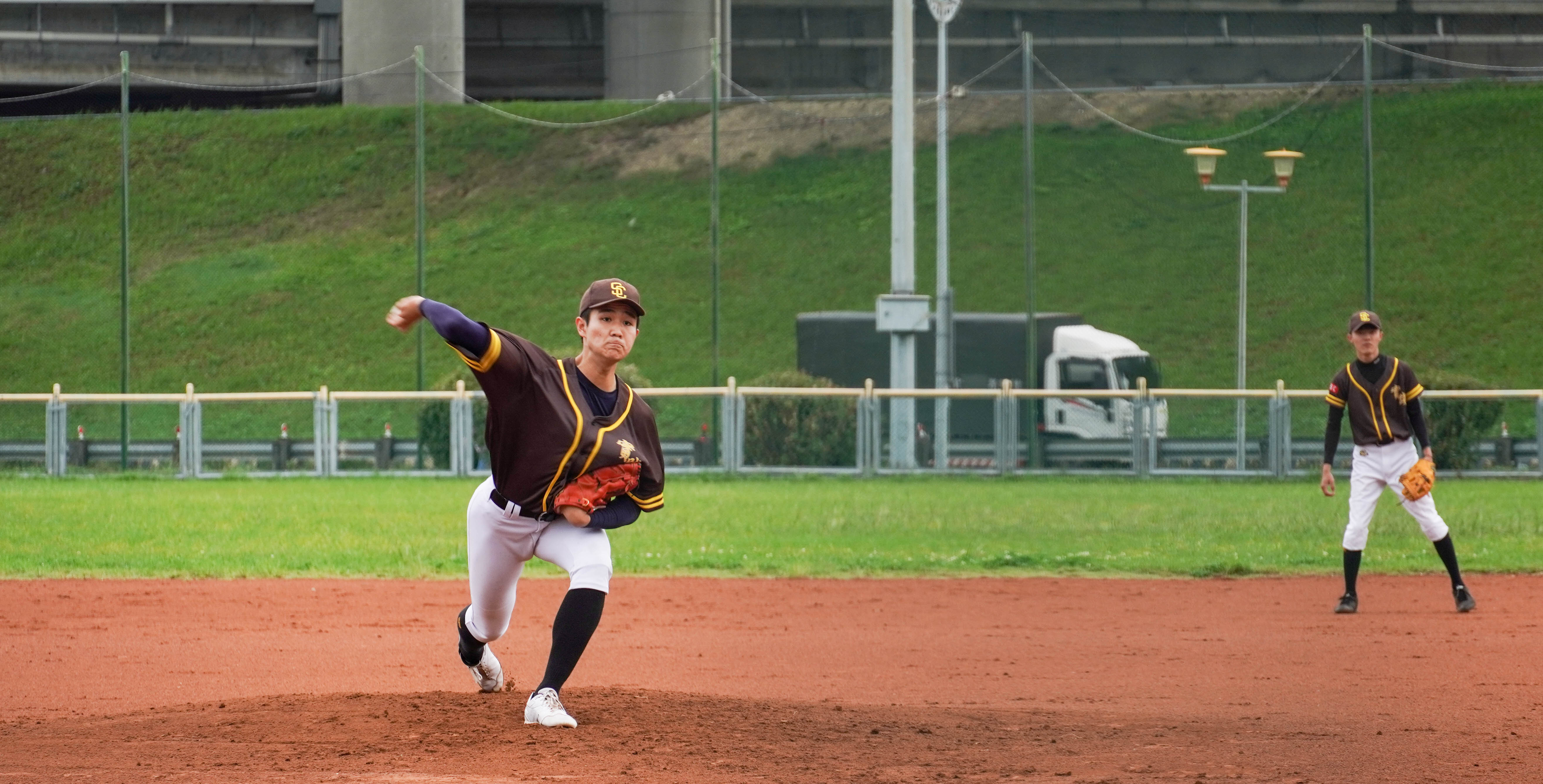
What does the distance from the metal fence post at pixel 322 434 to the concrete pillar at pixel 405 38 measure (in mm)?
18785

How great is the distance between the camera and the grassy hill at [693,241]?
33656 mm

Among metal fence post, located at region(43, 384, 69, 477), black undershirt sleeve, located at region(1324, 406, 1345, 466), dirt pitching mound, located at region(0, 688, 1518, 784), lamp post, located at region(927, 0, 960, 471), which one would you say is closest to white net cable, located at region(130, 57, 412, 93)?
metal fence post, located at region(43, 384, 69, 477)

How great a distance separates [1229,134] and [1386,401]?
29.6 metres

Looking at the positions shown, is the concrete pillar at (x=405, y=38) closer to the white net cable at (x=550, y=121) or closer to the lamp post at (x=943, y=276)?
the white net cable at (x=550, y=121)

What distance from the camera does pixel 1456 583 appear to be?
10164 mm

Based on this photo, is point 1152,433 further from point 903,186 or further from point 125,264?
point 125,264

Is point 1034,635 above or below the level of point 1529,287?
below

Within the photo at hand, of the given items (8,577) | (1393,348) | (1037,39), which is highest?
(1037,39)

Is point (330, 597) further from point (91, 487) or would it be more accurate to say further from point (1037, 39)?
point (1037, 39)

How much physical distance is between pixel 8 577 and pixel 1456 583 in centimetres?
1039

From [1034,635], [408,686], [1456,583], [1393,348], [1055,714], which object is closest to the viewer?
[1055,714]

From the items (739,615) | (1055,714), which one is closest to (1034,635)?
(739,615)

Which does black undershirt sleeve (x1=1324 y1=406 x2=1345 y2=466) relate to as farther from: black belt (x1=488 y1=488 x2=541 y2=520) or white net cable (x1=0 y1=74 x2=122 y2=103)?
white net cable (x1=0 y1=74 x2=122 y2=103)

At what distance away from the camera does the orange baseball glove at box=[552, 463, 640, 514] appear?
579 cm
